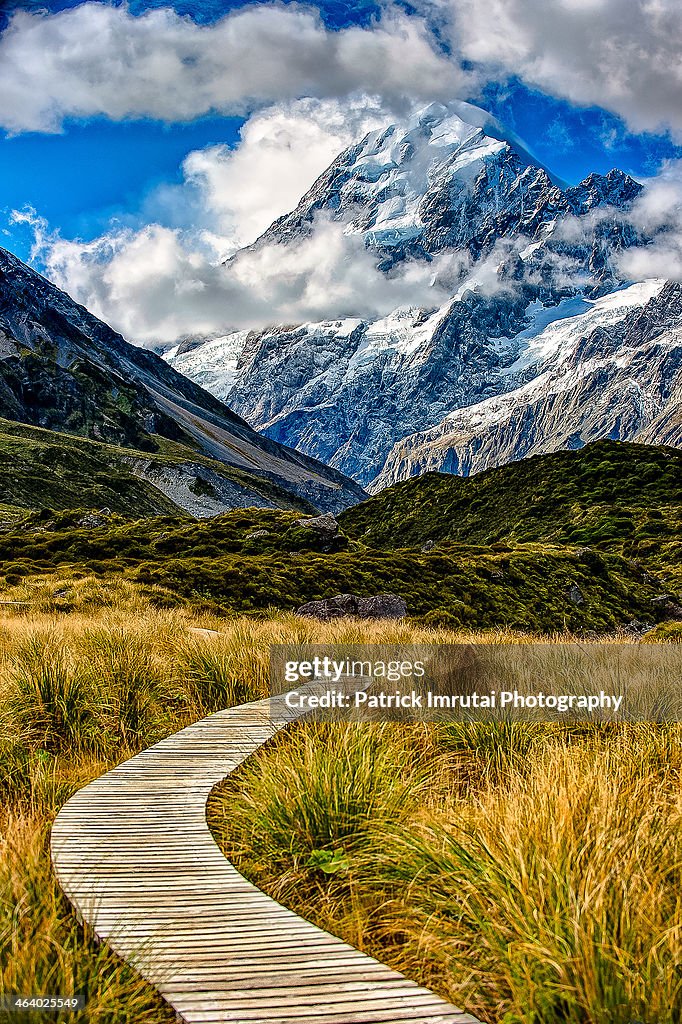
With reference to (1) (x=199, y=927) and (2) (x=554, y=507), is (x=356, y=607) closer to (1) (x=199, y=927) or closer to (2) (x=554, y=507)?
(1) (x=199, y=927)

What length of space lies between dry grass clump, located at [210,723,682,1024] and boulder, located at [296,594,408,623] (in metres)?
18.6

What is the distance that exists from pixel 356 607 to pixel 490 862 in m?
23.8

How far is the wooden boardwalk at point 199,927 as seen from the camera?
10.9ft

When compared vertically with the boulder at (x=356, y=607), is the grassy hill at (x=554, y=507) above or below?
above


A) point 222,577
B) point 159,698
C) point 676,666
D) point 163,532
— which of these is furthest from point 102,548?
point 676,666

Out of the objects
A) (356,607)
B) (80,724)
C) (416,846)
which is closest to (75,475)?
(356,607)

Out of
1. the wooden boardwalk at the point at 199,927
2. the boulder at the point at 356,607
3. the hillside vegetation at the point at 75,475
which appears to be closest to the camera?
the wooden boardwalk at the point at 199,927

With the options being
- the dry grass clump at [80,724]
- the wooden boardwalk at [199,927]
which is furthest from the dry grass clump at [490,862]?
the dry grass clump at [80,724]

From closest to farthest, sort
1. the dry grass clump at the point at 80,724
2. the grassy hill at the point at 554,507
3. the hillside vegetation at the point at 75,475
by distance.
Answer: the dry grass clump at the point at 80,724 → the grassy hill at the point at 554,507 → the hillside vegetation at the point at 75,475

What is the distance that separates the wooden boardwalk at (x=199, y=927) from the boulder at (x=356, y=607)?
1924cm

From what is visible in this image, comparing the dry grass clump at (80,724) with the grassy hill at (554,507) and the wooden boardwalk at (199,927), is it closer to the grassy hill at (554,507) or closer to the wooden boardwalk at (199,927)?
the wooden boardwalk at (199,927)

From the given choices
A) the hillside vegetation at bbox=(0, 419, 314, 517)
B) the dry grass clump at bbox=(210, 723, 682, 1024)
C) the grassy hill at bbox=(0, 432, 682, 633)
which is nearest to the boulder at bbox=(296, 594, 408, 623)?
the grassy hill at bbox=(0, 432, 682, 633)

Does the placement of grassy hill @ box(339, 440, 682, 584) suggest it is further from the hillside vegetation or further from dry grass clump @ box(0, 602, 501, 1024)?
the hillside vegetation

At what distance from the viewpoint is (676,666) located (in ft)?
31.0
